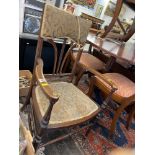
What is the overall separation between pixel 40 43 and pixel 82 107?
0.58 metres

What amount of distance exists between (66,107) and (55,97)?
1.02ft

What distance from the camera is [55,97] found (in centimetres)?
101

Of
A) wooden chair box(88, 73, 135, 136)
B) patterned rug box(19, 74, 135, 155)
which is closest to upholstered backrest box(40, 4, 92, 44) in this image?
wooden chair box(88, 73, 135, 136)

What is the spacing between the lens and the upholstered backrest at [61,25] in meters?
1.28

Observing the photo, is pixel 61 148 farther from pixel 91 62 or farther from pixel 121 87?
pixel 91 62

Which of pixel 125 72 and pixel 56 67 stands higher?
pixel 56 67

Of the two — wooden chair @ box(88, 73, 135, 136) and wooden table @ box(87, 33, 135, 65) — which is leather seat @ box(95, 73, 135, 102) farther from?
wooden table @ box(87, 33, 135, 65)

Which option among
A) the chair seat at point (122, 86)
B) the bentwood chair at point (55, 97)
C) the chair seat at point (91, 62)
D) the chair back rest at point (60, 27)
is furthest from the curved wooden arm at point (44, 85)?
the chair seat at point (91, 62)

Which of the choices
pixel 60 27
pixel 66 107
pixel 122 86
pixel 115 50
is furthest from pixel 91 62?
pixel 66 107

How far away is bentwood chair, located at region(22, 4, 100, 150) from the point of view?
113 centimetres
